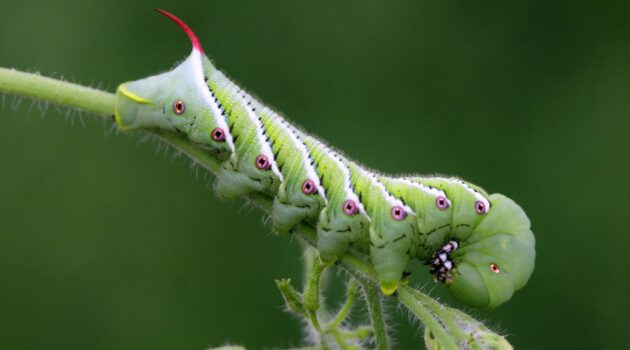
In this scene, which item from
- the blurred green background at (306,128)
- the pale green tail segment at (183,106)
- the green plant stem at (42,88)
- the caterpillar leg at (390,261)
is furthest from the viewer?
the blurred green background at (306,128)

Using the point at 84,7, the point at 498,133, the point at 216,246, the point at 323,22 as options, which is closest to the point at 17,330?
the point at 216,246

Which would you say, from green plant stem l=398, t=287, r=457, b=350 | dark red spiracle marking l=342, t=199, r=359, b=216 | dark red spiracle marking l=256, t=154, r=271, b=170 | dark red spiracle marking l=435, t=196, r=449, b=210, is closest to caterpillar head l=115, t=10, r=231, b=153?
dark red spiracle marking l=256, t=154, r=271, b=170

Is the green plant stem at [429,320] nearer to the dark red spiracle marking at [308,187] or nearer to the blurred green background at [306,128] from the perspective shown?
the dark red spiracle marking at [308,187]

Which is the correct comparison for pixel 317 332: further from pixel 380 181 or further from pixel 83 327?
pixel 83 327

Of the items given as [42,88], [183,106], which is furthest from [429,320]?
[42,88]

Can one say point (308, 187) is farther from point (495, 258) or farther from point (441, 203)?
point (495, 258)

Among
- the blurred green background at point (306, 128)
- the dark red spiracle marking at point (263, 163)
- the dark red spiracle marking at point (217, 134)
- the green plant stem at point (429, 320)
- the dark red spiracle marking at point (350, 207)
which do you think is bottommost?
the green plant stem at point (429, 320)

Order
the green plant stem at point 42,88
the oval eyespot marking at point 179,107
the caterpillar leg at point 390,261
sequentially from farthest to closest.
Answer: the oval eyespot marking at point 179,107
the caterpillar leg at point 390,261
the green plant stem at point 42,88

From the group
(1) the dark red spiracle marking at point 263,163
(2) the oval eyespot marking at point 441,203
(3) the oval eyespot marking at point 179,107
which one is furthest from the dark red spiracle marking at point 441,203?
(3) the oval eyespot marking at point 179,107

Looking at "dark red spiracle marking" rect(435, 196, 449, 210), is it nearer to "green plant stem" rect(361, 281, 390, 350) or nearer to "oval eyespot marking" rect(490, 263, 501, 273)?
"oval eyespot marking" rect(490, 263, 501, 273)
